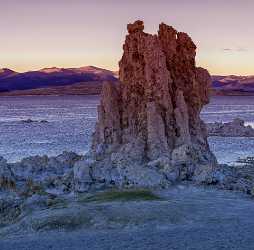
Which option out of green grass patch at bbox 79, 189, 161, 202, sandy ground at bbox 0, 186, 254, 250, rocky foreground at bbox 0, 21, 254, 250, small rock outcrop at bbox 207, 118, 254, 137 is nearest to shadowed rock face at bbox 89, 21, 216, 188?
rocky foreground at bbox 0, 21, 254, 250

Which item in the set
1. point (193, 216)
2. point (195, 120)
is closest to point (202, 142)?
point (195, 120)

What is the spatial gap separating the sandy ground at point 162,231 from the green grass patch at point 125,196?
1329 millimetres

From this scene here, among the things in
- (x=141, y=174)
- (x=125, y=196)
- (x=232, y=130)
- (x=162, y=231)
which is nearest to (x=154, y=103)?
(x=141, y=174)

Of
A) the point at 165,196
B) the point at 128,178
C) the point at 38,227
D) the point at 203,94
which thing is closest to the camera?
the point at 38,227

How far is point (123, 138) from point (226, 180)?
11465 mm

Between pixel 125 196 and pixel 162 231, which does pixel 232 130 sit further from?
pixel 162 231

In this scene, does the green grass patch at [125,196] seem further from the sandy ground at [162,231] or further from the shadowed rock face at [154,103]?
the shadowed rock face at [154,103]

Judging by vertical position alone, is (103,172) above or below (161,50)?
below

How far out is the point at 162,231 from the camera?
26141 millimetres

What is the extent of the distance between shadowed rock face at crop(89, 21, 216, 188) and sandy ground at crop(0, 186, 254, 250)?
1398 cm

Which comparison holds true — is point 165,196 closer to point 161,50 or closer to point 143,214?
point 143,214

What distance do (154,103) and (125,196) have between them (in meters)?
16.5

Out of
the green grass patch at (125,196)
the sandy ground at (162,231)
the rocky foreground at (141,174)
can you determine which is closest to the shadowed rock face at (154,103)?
the rocky foreground at (141,174)

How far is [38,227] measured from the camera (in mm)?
27688
